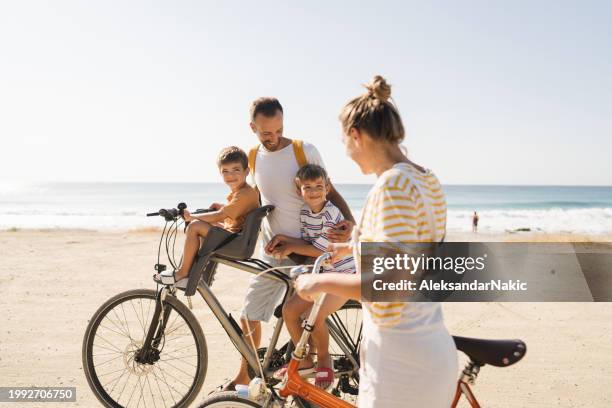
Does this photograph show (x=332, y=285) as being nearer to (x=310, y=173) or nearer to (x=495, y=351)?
(x=495, y=351)

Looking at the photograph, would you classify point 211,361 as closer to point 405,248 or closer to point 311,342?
point 311,342

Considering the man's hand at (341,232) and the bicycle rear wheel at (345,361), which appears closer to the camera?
the man's hand at (341,232)

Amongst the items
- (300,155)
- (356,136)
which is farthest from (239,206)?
(356,136)

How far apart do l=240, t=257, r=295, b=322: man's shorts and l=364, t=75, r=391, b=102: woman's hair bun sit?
190cm

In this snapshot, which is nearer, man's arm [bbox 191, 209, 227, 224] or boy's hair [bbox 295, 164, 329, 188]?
boy's hair [bbox 295, 164, 329, 188]

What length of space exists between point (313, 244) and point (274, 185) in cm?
47

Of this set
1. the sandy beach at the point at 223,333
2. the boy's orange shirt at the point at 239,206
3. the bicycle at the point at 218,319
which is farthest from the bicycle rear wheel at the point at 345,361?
the sandy beach at the point at 223,333

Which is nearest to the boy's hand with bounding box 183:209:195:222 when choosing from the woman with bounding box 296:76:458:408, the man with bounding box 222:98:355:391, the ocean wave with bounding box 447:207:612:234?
the man with bounding box 222:98:355:391

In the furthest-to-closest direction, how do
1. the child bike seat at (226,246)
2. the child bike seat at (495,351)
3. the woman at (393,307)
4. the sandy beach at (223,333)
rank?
the sandy beach at (223,333) → the child bike seat at (226,246) → the child bike seat at (495,351) → the woman at (393,307)

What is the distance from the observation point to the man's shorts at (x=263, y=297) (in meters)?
3.62

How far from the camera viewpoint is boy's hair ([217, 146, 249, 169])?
3.60m

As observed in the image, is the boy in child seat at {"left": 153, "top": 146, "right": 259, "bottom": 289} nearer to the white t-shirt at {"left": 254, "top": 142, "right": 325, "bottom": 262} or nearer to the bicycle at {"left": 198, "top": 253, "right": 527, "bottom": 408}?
the white t-shirt at {"left": 254, "top": 142, "right": 325, "bottom": 262}

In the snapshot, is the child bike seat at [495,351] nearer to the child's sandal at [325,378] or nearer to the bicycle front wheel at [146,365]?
the child's sandal at [325,378]

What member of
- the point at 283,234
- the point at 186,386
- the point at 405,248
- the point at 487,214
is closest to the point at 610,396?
the point at 283,234
